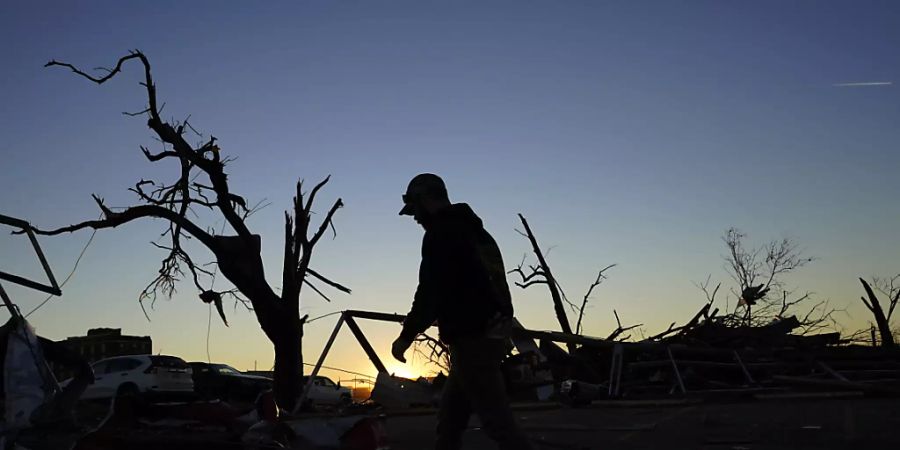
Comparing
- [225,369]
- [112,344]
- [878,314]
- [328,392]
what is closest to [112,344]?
[112,344]

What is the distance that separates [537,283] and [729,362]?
47.7 ft

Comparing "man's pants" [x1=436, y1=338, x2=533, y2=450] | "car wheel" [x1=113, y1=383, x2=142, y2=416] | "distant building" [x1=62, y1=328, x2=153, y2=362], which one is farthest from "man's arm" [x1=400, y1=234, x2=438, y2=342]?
"distant building" [x1=62, y1=328, x2=153, y2=362]

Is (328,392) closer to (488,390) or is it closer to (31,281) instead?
(31,281)

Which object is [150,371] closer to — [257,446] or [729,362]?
[729,362]

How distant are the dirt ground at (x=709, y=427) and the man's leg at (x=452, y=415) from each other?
196 centimetres

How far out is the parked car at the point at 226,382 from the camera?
20609 mm

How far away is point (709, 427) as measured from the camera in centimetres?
714

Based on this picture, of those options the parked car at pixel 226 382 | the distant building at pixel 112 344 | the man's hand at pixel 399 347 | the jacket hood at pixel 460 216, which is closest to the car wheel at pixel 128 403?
the man's hand at pixel 399 347

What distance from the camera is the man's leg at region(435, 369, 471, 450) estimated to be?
13.9 ft

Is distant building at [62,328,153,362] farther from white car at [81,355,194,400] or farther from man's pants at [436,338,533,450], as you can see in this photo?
man's pants at [436,338,533,450]

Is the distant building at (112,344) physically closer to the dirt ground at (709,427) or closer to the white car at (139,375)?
the white car at (139,375)

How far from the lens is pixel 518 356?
45.9ft

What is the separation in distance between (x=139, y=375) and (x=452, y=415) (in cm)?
1958

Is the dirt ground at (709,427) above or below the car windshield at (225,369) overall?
below
